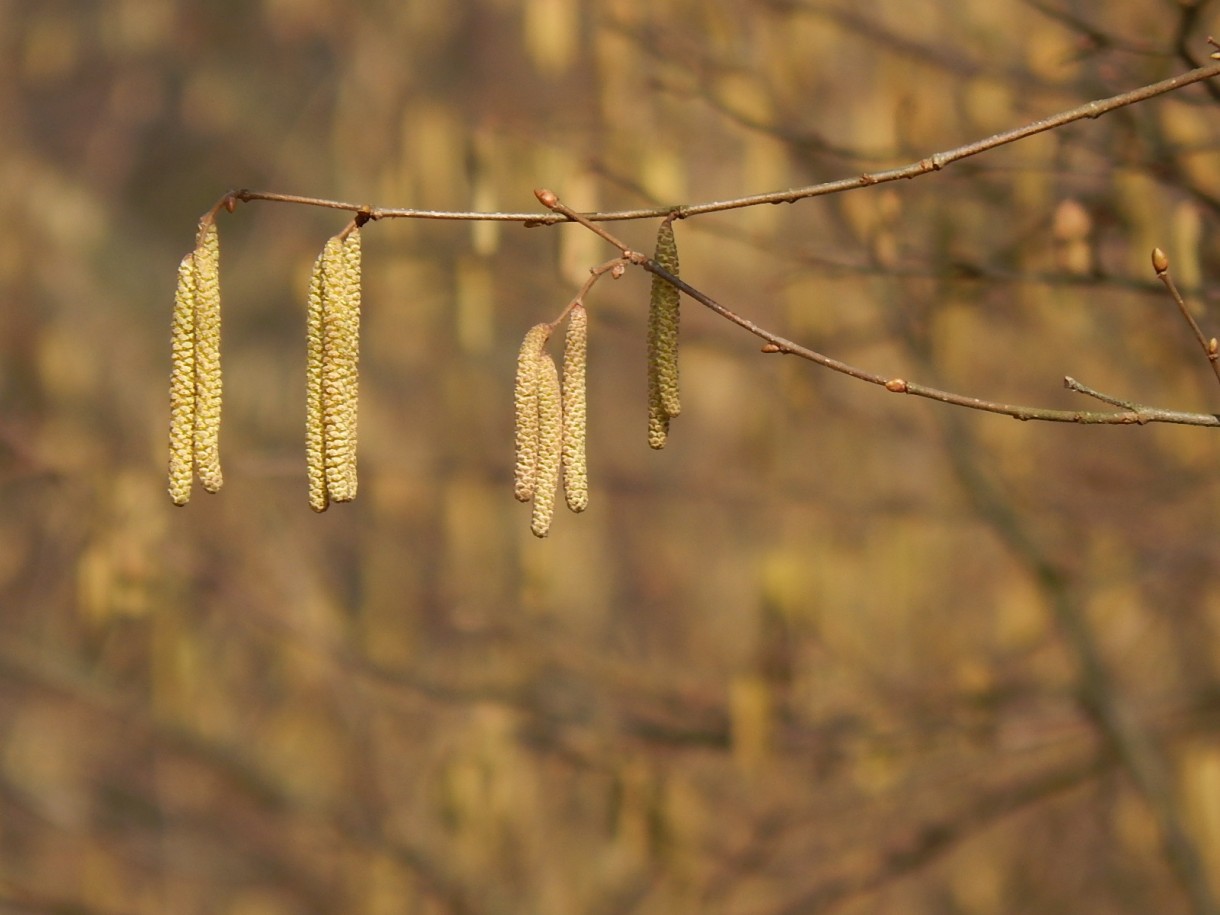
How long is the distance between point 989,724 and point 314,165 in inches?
75.8

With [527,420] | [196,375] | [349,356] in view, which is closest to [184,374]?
[196,375]

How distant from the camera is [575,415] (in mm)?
1020

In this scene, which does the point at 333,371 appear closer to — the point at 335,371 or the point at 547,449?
the point at 335,371

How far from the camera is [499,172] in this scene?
2.66 meters

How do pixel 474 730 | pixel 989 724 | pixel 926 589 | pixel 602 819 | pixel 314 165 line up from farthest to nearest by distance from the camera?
pixel 314 165
pixel 602 819
pixel 926 589
pixel 474 730
pixel 989 724

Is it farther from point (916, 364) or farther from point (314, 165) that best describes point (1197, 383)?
point (314, 165)

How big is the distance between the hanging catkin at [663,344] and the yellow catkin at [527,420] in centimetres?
8

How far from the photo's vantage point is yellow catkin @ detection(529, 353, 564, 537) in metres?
0.97

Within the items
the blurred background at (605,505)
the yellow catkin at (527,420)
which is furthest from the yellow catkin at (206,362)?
the blurred background at (605,505)

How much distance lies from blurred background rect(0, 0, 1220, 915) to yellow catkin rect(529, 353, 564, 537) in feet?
2.31

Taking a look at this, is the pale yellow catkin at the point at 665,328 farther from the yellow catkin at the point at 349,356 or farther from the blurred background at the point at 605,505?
the blurred background at the point at 605,505

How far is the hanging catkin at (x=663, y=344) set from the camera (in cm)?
102

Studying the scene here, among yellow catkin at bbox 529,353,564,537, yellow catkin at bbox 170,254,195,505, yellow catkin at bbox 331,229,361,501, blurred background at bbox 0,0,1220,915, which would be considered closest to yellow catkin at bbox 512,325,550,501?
yellow catkin at bbox 529,353,564,537

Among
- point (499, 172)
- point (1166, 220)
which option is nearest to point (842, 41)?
point (499, 172)
